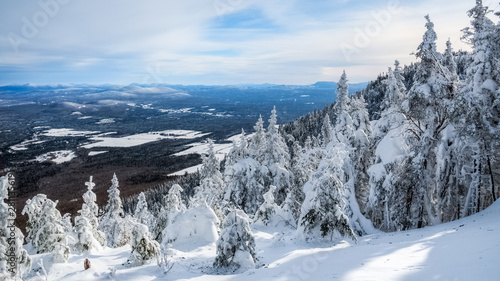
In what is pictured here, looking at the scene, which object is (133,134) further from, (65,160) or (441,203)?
(441,203)

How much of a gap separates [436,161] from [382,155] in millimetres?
2512

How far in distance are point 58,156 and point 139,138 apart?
5458cm

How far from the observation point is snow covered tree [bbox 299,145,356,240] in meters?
12.8

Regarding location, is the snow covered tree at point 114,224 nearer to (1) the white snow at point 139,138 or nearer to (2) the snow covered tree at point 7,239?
(2) the snow covered tree at point 7,239

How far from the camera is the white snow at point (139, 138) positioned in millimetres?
148125

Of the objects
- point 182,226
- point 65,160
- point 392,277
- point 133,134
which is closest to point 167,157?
point 65,160

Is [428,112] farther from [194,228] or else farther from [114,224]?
[114,224]

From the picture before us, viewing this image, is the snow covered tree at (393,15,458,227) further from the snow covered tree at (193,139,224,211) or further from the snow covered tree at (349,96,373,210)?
the snow covered tree at (193,139,224,211)

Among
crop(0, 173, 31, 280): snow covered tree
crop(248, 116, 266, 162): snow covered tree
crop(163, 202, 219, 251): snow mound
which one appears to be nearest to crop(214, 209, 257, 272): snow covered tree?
crop(163, 202, 219, 251): snow mound

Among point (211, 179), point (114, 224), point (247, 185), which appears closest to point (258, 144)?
point (247, 185)

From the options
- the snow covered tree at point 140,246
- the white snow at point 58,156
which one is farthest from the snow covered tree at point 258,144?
the white snow at point 58,156

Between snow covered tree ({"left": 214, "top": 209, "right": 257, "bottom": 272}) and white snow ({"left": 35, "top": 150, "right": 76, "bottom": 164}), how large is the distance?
11885 cm

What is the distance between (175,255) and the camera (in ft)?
36.5

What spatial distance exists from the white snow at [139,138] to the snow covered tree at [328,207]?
14704cm
